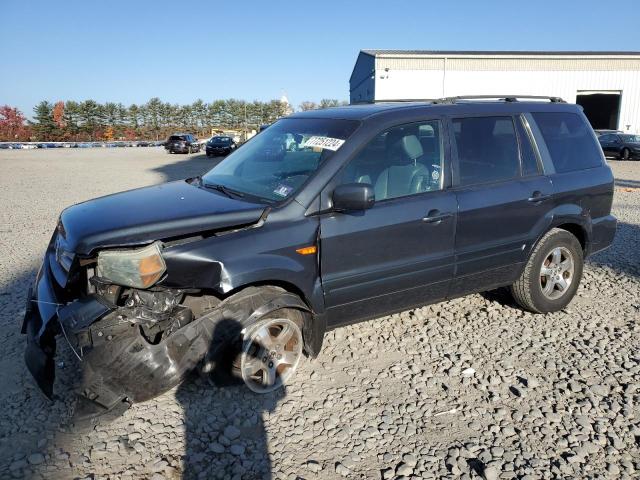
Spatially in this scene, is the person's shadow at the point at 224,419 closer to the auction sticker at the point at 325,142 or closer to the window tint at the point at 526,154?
the auction sticker at the point at 325,142

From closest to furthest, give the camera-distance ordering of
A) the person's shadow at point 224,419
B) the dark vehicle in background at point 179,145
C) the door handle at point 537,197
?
the person's shadow at point 224,419
the door handle at point 537,197
the dark vehicle in background at point 179,145

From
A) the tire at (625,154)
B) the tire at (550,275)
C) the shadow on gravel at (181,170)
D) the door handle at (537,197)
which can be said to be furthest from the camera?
the tire at (625,154)

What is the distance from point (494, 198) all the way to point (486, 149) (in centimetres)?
42

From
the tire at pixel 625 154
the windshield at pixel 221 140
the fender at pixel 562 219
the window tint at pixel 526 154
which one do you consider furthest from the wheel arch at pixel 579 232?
the windshield at pixel 221 140

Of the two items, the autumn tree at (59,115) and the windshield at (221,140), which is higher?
the autumn tree at (59,115)

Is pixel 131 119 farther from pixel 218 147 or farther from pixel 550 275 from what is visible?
pixel 550 275

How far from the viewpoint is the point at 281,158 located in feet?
12.4

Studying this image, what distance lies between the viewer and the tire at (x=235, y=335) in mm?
2975

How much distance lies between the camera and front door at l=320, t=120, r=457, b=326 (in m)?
3.31

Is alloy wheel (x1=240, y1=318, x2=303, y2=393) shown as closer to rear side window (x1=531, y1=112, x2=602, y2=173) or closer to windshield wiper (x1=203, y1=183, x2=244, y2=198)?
windshield wiper (x1=203, y1=183, x2=244, y2=198)

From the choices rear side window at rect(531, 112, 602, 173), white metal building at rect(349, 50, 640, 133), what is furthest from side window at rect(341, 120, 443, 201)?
white metal building at rect(349, 50, 640, 133)

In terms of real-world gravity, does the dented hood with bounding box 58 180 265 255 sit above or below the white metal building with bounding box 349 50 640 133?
below

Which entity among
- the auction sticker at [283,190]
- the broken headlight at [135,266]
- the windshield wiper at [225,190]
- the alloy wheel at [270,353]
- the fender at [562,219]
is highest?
the auction sticker at [283,190]

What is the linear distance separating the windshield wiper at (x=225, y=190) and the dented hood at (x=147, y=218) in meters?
0.06
